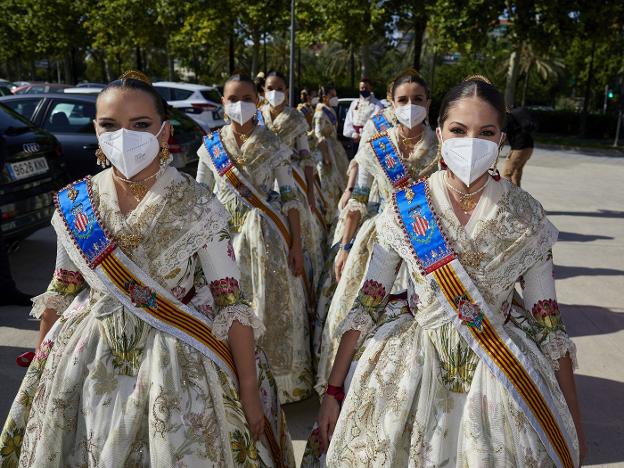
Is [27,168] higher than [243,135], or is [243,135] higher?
[243,135]

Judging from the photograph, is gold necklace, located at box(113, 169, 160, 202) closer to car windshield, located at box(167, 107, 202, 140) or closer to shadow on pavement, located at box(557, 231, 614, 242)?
car windshield, located at box(167, 107, 202, 140)

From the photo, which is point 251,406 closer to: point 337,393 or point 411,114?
point 337,393

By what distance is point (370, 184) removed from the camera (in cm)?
449

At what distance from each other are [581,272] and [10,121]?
20.0 ft

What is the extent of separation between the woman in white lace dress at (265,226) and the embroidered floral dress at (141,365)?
1.81 metres

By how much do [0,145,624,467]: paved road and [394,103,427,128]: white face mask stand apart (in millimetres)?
1863

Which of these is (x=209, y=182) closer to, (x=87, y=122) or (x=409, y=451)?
(x=409, y=451)

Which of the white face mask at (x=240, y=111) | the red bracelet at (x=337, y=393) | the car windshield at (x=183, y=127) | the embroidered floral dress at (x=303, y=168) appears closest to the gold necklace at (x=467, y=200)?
the red bracelet at (x=337, y=393)

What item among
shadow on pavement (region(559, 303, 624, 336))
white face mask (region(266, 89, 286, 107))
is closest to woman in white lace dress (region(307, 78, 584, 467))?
shadow on pavement (region(559, 303, 624, 336))

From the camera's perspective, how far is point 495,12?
73.9 feet

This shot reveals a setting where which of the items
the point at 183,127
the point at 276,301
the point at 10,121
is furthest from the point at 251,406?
the point at 183,127

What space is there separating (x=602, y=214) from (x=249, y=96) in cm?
852

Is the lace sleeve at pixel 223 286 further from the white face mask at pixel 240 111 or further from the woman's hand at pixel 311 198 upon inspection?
the woman's hand at pixel 311 198

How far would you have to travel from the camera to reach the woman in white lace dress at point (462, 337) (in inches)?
86.9
